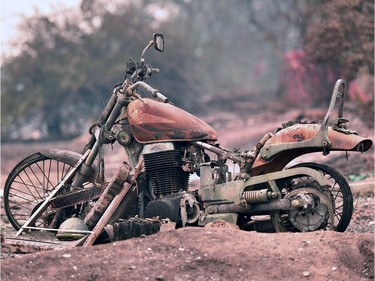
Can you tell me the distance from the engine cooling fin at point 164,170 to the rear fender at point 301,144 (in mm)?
766

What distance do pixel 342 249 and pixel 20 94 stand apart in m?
27.3

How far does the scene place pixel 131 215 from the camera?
8.20 meters

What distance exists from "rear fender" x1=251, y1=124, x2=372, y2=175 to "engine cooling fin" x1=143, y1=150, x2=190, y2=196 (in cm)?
77

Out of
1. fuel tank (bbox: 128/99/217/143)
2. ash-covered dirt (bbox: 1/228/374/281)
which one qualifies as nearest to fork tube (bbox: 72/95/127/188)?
fuel tank (bbox: 128/99/217/143)

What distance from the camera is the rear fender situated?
7.38 meters

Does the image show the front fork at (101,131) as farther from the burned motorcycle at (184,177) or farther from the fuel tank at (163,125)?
the fuel tank at (163,125)

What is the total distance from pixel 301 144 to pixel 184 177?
1313mm

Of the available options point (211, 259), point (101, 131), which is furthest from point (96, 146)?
point (211, 259)

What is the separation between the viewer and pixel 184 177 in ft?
27.2

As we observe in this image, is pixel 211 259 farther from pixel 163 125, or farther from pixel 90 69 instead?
pixel 90 69

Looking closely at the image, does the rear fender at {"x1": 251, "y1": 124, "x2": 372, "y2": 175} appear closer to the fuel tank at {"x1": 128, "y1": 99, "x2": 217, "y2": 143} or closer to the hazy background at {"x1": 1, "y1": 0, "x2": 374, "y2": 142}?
the fuel tank at {"x1": 128, "y1": 99, "x2": 217, "y2": 143}

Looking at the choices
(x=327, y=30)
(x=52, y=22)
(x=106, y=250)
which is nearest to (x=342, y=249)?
(x=106, y=250)

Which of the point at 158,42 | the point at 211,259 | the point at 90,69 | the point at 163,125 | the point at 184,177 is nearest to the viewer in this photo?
the point at 211,259

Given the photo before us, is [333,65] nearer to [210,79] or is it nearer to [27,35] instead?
[27,35]
